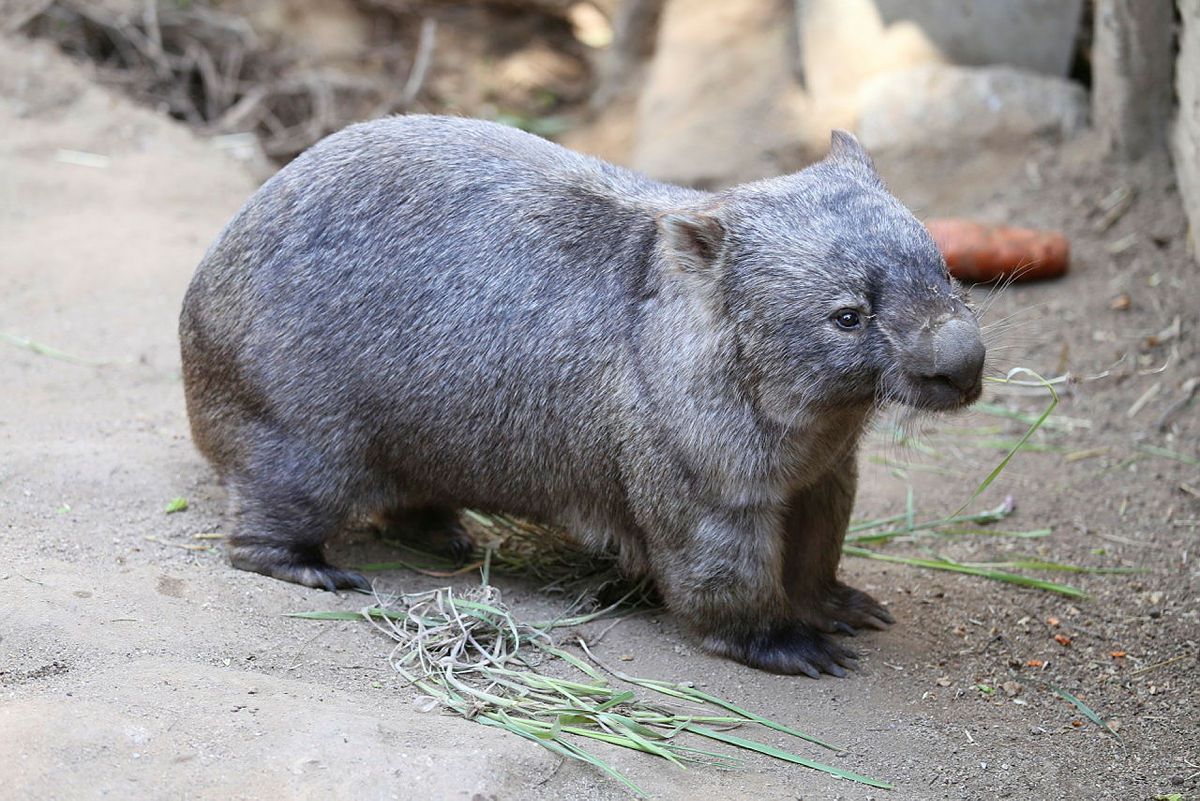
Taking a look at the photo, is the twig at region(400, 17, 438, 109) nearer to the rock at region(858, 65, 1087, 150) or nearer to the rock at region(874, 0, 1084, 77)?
the rock at region(858, 65, 1087, 150)

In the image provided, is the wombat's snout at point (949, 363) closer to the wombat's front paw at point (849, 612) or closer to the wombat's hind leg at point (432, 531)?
the wombat's front paw at point (849, 612)

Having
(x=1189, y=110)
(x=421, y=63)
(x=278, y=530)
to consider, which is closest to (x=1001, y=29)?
(x=1189, y=110)

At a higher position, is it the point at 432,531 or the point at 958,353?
the point at 958,353

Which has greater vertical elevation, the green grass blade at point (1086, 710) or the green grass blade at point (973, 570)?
the green grass blade at point (973, 570)

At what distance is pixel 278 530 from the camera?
182 inches

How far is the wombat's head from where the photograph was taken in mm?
3752

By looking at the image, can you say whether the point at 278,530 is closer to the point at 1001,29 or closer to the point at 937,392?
the point at 937,392

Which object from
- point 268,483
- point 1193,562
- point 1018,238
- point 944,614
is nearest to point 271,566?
point 268,483

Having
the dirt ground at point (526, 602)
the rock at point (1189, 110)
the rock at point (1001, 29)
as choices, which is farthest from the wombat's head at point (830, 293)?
the rock at point (1001, 29)

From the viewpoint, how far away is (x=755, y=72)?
9.79m

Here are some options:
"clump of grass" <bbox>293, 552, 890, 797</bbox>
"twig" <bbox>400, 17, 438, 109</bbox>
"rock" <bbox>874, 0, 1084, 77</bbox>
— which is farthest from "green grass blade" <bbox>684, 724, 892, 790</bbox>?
"twig" <bbox>400, 17, 438, 109</bbox>

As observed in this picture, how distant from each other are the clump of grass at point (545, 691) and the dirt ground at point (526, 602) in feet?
0.25

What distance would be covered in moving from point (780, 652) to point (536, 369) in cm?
121

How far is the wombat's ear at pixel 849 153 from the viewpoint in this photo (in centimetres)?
432
